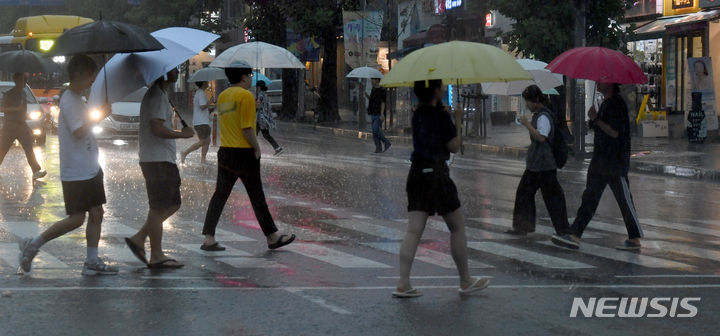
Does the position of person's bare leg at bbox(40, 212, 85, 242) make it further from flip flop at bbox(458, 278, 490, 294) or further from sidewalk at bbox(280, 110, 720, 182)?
sidewalk at bbox(280, 110, 720, 182)

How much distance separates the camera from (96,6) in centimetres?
6744

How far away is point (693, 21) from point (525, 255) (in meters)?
20.2

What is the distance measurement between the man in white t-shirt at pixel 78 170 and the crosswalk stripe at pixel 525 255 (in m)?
3.59

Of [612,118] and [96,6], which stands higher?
[96,6]

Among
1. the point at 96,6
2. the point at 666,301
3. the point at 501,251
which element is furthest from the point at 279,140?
Result: the point at 96,6

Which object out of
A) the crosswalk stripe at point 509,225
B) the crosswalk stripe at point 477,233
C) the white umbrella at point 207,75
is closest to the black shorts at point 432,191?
the crosswalk stripe at point 477,233

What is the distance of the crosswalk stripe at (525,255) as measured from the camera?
9.70 metres

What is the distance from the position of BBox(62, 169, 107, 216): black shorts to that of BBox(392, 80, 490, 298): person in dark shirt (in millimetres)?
2478

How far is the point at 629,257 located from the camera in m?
10.2

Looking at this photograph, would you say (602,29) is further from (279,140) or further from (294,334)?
(294,334)

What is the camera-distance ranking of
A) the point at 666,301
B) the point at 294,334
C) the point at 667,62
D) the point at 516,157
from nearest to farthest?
the point at 294,334 → the point at 666,301 → the point at 516,157 → the point at 667,62

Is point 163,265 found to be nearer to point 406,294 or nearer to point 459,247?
point 406,294

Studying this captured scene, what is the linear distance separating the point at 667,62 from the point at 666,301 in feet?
81.7

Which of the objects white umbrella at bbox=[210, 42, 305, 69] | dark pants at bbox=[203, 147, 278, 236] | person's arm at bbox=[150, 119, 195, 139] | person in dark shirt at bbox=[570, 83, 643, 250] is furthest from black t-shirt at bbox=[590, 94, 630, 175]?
white umbrella at bbox=[210, 42, 305, 69]
